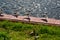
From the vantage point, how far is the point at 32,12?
26.3 ft

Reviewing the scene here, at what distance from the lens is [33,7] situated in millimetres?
8336

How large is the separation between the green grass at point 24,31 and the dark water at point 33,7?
1.90 m

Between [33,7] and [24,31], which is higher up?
[33,7]

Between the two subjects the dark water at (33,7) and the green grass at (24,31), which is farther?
the dark water at (33,7)

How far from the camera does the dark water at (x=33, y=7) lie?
26.4 feet

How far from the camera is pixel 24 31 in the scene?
18.7 ft

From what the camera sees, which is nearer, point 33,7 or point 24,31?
point 24,31

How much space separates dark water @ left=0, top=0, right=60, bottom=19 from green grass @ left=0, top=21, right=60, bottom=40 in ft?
6.23

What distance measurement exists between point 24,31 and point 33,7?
2.71 metres

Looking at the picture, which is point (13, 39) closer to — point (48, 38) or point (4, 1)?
point (48, 38)

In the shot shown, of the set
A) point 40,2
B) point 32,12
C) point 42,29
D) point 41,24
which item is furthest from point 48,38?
point 40,2

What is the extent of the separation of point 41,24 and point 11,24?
0.68 m

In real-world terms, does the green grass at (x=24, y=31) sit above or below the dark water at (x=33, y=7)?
below

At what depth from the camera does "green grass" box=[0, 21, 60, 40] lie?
210 inches
